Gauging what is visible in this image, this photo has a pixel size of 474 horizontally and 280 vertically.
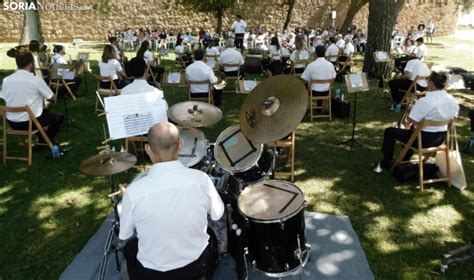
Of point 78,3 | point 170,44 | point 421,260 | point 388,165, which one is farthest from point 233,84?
point 78,3

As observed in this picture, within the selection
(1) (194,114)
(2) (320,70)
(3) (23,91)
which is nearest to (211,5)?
(2) (320,70)

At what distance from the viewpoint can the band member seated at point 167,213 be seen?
7.77ft

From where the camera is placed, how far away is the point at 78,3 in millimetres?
28234

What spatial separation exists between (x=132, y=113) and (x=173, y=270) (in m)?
1.88

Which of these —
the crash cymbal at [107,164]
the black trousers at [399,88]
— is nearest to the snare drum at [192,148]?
the crash cymbal at [107,164]

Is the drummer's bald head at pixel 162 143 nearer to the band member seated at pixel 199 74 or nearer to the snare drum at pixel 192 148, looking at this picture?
the snare drum at pixel 192 148

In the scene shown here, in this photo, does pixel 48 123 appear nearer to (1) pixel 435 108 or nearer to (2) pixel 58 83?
(2) pixel 58 83

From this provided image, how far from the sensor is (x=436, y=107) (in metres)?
4.89

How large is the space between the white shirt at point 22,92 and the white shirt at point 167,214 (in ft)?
14.1

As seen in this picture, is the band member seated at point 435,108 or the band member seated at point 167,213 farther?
the band member seated at point 435,108

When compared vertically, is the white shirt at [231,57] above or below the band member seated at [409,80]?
above

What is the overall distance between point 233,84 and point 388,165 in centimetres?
689

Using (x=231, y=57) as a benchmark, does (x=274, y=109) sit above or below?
below

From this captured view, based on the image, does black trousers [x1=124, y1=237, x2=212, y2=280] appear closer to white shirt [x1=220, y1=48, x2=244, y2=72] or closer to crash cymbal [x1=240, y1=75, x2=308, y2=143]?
crash cymbal [x1=240, y1=75, x2=308, y2=143]
